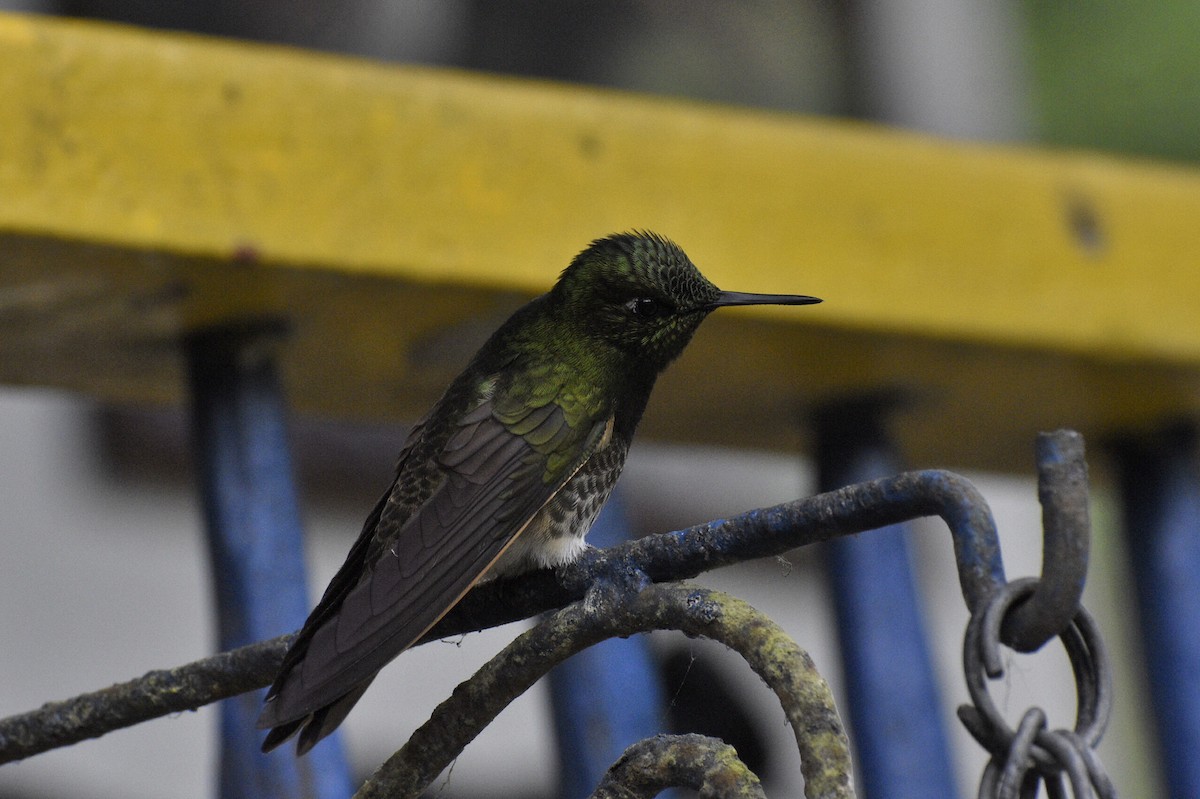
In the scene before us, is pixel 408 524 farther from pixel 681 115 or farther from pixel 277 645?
pixel 681 115

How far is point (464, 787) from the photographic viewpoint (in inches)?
210

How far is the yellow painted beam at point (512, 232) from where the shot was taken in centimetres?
310

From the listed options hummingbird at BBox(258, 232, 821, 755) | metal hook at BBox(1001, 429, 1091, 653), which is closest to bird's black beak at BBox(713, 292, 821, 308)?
hummingbird at BBox(258, 232, 821, 755)

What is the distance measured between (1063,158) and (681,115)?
1111 millimetres

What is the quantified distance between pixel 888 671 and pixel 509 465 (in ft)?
6.23

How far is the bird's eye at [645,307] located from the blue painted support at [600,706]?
1224mm

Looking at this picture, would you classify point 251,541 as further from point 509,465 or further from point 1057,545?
point 1057,545

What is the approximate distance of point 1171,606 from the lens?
4.21 m

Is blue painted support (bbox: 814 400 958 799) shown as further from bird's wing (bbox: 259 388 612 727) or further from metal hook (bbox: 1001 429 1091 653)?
metal hook (bbox: 1001 429 1091 653)

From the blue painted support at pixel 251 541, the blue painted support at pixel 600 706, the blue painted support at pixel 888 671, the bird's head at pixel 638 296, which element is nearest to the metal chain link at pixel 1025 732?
the bird's head at pixel 638 296

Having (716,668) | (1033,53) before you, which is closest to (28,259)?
(716,668)

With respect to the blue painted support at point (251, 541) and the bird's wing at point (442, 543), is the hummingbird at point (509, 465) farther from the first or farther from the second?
the blue painted support at point (251, 541)

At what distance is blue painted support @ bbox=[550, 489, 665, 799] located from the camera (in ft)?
11.6

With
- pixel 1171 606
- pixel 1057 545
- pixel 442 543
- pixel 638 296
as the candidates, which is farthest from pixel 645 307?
pixel 1171 606
